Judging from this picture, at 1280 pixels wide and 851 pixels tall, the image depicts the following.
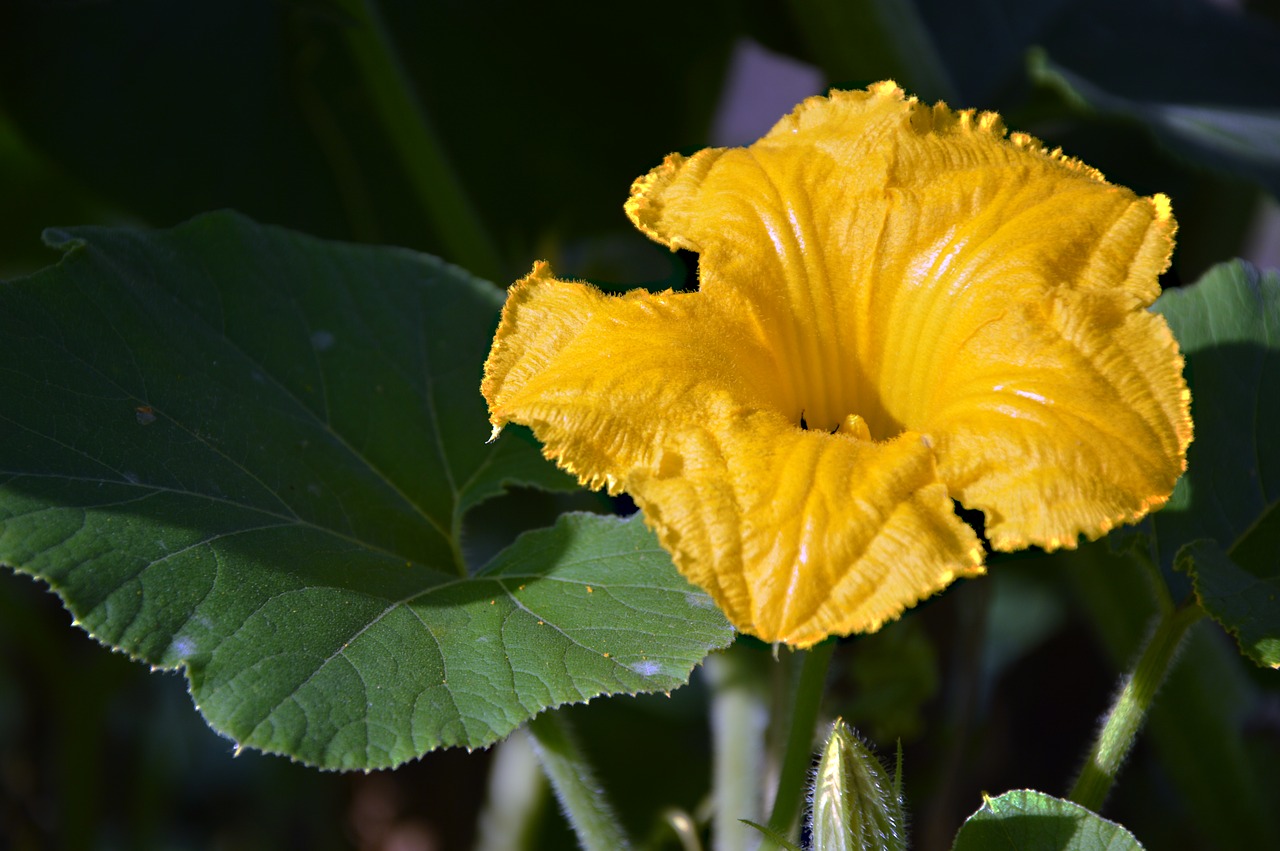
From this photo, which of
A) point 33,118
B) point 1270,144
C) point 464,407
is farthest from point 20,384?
point 1270,144

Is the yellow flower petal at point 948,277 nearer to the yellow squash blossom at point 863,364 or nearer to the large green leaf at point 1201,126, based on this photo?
the yellow squash blossom at point 863,364

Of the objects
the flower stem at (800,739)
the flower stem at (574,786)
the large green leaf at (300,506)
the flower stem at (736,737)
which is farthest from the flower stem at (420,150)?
the flower stem at (800,739)

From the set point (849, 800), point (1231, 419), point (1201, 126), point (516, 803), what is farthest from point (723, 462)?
point (1201, 126)

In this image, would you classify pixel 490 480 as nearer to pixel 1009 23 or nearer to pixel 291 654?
pixel 291 654

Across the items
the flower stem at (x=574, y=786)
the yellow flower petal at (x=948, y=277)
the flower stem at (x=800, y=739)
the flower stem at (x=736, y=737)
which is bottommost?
the flower stem at (x=736, y=737)

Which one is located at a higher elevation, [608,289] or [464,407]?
[608,289]

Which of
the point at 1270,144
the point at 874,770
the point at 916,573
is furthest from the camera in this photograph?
the point at 1270,144

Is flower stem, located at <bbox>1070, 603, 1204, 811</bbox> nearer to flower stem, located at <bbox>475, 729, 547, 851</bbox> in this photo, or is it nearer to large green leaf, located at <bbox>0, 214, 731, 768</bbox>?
large green leaf, located at <bbox>0, 214, 731, 768</bbox>
